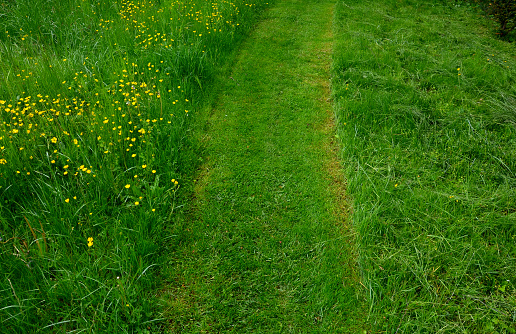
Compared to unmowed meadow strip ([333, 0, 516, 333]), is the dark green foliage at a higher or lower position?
higher

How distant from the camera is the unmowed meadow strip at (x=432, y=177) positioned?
2350mm

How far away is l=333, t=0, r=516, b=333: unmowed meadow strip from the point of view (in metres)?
2.35

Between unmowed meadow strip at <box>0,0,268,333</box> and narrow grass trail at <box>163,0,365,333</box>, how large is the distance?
275 millimetres

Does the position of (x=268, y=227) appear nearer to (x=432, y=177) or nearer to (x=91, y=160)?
(x=432, y=177)

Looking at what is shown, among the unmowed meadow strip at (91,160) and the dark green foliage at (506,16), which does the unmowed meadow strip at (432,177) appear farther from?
the unmowed meadow strip at (91,160)

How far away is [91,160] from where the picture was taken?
3.18 metres

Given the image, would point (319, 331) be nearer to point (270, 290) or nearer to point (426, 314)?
point (270, 290)

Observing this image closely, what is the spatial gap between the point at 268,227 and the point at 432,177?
1648 mm

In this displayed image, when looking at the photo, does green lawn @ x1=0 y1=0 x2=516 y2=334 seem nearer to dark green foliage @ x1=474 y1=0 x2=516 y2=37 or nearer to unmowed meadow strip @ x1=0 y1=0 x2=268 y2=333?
unmowed meadow strip @ x1=0 y1=0 x2=268 y2=333

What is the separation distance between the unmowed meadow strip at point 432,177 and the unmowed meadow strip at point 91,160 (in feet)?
5.70

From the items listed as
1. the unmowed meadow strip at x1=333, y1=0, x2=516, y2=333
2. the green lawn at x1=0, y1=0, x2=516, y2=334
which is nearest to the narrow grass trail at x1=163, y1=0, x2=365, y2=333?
the green lawn at x1=0, y1=0, x2=516, y2=334

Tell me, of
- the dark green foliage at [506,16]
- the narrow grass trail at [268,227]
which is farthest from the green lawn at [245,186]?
the dark green foliage at [506,16]

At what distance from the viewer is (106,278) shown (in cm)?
243

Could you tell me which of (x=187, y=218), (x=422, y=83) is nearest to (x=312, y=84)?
→ (x=422, y=83)
